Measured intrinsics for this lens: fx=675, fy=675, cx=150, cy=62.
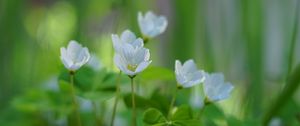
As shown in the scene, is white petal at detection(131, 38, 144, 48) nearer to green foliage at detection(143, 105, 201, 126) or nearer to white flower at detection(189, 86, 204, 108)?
green foliage at detection(143, 105, 201, 126)

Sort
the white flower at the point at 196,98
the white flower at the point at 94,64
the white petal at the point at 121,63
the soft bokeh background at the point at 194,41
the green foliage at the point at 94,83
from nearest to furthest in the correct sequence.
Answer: the white petal at the point at 121,63
the green foliage at the point at 94,83
the white flower at the point at 94,64
the white flower at the point at 196,98
the soft bokeh background at the point at 194,41

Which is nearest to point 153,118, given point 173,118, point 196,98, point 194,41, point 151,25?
point 173,118

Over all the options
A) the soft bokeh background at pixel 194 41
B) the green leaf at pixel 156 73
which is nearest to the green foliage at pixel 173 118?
the green leaf at pixel 156 73

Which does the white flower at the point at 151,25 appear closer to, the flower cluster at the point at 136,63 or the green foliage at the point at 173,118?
the flower cluster at the point at 136,63

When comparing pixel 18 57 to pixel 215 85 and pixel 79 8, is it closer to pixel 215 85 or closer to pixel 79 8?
pixel 79 8

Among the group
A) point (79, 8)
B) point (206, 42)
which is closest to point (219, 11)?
point (206, 42)

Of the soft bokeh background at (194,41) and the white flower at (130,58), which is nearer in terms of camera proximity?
the white flower at (130,58)
